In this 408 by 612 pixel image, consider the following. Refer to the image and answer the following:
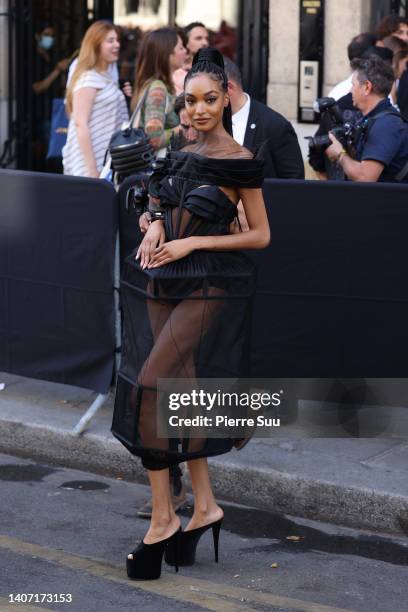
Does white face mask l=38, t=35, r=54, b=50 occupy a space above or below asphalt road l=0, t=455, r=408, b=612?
above

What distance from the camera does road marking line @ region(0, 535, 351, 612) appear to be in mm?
4562

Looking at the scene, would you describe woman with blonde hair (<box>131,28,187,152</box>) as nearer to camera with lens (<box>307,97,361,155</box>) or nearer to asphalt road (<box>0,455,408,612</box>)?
camera with lens (<box>307,97,361,155</box>)

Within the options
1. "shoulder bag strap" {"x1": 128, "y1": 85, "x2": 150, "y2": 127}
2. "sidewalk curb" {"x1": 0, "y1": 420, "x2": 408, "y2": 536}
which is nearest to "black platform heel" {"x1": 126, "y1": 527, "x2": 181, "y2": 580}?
"sidewalk curb" {"x1": 0, "y1": 420, "x2": 408, "y2": 536}

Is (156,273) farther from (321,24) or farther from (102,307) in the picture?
(321,24)

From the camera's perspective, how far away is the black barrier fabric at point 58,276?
6.55 m

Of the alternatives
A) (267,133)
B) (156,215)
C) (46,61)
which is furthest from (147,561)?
(46,61)

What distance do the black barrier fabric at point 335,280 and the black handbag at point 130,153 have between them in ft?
3.12

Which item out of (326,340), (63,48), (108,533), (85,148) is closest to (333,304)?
(326,340)

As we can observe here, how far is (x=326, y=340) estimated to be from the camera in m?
6.28

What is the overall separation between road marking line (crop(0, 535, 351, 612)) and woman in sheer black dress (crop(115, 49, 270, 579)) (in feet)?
0.26

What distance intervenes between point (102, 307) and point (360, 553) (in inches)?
83.0

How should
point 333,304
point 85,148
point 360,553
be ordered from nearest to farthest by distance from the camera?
1. point 360,553
2. point 333,304
3. point 85,148

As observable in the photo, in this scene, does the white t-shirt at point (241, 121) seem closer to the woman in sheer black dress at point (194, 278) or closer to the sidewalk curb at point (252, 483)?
the sidewalk curb at point (252, 483)

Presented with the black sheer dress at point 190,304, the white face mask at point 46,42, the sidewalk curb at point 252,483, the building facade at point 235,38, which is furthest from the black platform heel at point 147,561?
the white face mask at point 46,42
